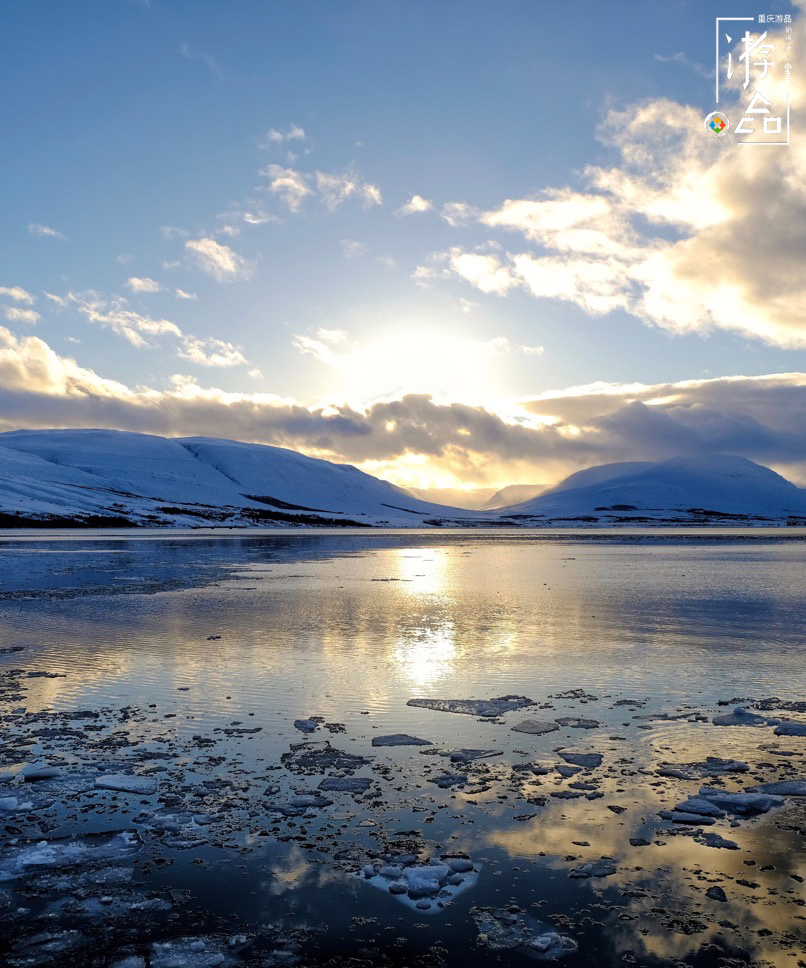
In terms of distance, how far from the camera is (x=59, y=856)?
313 inches

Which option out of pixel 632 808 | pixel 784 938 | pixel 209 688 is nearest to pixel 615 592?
pixel 209 688

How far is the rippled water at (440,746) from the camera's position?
266 inches

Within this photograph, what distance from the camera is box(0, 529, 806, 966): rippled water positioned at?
675cm

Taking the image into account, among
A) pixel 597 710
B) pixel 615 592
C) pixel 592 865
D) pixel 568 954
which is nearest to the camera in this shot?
pixel 568 954

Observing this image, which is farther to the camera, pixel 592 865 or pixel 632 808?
pixel 632 808

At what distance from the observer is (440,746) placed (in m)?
11.6

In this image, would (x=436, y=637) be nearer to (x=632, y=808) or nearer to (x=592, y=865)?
(x=632, y=808)

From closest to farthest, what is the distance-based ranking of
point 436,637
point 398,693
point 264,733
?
point 264,733, point 398,693, point 436,637

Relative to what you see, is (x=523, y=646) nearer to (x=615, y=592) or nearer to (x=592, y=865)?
(x=592, y=865)

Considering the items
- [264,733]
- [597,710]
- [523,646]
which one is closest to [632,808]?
[597,710]

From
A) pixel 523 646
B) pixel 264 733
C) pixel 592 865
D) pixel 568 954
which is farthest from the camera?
pixel 523 646

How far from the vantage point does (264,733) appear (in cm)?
1218

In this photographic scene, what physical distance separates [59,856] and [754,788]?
8669mm

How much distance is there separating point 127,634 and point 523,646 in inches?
455
